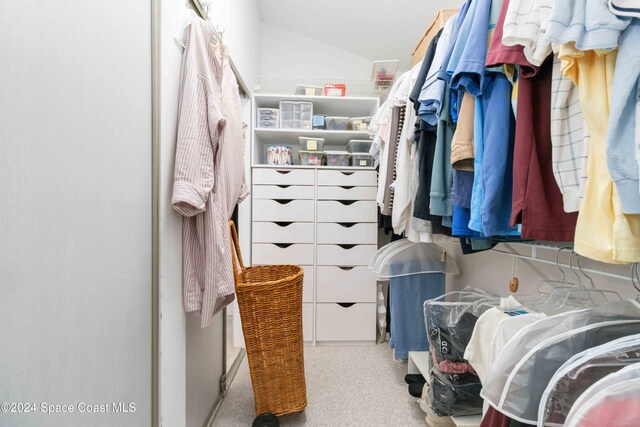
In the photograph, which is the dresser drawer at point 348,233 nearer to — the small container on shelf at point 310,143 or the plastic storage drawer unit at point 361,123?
the small container on shelf at point 310,143

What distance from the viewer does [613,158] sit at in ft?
1.57

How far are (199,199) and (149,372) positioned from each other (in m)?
0.52

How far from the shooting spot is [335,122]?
228cm

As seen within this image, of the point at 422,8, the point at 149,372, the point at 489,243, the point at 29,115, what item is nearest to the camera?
the point at 29,115

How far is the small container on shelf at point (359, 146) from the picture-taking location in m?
2.26

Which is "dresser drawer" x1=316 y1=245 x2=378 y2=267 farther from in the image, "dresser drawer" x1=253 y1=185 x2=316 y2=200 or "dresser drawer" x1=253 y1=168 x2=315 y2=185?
"dresser drawer" x1=253 y1=168 x2=315 y2=185


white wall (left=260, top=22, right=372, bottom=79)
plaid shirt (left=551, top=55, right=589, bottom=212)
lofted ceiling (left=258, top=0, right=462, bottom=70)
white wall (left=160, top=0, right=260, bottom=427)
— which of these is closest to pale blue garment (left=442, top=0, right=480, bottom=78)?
plaid shirt (left=551, top=55, right=589, bottom=212)

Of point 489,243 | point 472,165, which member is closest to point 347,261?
point 489,243

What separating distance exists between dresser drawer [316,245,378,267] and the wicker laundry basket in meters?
0.78

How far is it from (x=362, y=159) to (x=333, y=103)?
500 mm

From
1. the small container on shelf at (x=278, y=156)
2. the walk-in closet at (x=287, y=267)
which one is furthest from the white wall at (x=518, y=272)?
the small container on shelf at (x=278, y=156)

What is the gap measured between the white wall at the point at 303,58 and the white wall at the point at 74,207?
1964mm

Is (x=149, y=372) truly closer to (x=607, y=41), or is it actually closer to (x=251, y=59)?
(x=607, y=41)

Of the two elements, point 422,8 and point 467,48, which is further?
point 422,8
